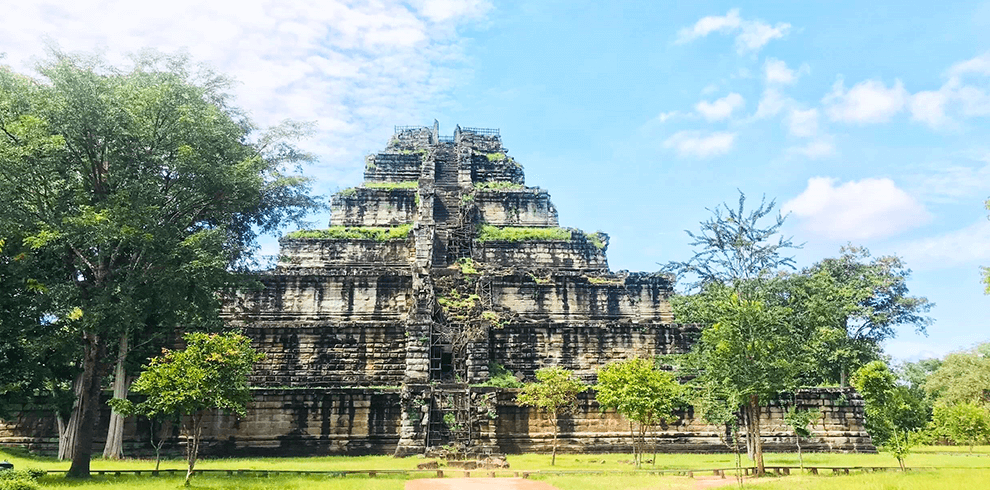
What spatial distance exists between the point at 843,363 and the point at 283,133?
3105cm

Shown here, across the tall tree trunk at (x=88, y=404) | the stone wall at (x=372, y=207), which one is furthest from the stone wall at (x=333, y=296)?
the tall tree trunk at (x=88, y=404)

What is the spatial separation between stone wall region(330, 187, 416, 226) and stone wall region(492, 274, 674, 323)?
9235 millimetres

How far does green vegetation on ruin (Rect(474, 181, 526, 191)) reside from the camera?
132 ft

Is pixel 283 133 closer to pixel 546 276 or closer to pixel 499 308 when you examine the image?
pixel 499 308

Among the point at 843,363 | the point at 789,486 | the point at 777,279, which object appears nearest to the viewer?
the point at 789,486

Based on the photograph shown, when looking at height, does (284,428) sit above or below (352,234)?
→ below

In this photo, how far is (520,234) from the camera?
3612 centimetres

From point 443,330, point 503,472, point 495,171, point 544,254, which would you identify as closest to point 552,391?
point 503,472

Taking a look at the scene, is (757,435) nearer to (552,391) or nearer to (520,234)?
(552,391)

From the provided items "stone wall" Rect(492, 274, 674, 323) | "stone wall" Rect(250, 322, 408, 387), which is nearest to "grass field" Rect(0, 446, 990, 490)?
"stone wall" Rect(250, 322, 408, 387)

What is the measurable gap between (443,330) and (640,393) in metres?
9.90

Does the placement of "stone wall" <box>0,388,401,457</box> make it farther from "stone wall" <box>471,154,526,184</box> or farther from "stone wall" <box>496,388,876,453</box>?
"stone wall" <box>471,154,526,184</box>

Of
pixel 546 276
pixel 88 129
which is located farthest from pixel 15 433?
pixel 546 276

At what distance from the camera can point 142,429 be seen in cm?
2339
